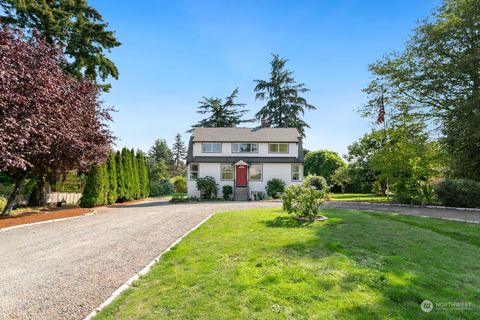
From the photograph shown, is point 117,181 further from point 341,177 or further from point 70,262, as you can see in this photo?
point 341,177

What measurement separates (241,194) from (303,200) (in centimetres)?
1523

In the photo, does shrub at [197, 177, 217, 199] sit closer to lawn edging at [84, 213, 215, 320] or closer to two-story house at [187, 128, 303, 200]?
two-story house at [187, 128, 303, 200]

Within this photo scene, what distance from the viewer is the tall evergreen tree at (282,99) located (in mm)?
36906

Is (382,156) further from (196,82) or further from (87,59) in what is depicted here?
(87,59)

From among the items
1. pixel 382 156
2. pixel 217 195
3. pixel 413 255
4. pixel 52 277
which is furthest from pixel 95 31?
pixel 413 255

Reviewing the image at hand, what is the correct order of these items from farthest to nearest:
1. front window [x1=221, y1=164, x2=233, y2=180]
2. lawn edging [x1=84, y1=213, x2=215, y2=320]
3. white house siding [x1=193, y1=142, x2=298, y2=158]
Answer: white house siding [x1=193, y1=142, x2=298, y2=158]
front window [x1=221, y1=164, x2=233, y2=180]
lawn edging [x1=84, y1=213, x2=215, y2=320]

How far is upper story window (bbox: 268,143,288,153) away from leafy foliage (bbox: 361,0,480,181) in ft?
29.2

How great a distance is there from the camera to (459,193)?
13.9 meters

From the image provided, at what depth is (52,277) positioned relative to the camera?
196 inches

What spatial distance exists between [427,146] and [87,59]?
23.5 m

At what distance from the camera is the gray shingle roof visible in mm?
25578

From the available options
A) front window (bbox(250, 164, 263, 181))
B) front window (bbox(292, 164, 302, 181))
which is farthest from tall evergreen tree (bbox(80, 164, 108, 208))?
front window (bbox(292, 164, 302, 181))

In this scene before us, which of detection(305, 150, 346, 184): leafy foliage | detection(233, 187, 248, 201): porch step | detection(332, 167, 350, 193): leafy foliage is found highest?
detection(305, 150, 346, 184): leafy foliage

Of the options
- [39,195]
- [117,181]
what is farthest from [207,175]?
[39,195]
